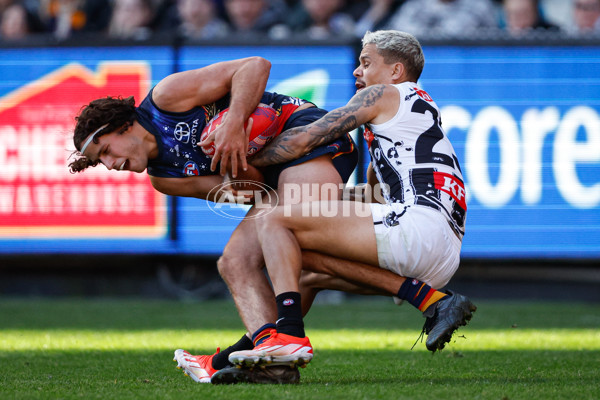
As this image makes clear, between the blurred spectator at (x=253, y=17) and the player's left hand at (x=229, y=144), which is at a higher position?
the blurred spectator at (x=253, y=17)

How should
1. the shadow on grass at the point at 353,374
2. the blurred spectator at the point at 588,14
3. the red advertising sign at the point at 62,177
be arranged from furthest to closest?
the blurred spectator at the point at 588,14 < the red advertising sign at the point at 62,177 < the shadow on grass at the point at 353,374

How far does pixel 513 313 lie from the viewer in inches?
283

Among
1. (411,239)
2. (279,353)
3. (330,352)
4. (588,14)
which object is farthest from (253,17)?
(279,353)

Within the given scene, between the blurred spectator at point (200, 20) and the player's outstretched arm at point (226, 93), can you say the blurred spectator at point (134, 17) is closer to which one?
the blurred spectator at point (200, 20)

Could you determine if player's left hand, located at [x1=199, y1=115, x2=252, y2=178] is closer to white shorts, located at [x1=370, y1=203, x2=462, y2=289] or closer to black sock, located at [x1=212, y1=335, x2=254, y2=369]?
white shorts, located at [x1=370, y1=203, x2=462, y2=289]

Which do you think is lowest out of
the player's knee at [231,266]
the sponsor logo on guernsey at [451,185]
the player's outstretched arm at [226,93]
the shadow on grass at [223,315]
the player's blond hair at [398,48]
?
the shadow on grass at [223,315]

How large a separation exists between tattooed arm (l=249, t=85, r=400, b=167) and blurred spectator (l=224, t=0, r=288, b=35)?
562 centimetres

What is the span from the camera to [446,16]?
9.05 metres

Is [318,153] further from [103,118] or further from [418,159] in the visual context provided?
[103,118]

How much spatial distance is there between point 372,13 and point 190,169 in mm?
5863

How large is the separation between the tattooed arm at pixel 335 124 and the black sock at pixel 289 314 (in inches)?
28.6

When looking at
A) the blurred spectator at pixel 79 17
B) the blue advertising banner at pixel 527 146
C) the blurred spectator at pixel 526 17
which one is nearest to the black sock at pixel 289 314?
the blue advertising banner at pixel 527 146

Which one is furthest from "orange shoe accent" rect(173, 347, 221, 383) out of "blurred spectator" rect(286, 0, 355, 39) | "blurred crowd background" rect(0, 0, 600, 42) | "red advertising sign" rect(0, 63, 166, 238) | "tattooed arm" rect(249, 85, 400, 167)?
"blurred spectator" rect(286, 0, 355, 39)

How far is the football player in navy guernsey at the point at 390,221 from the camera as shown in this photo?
356cm
